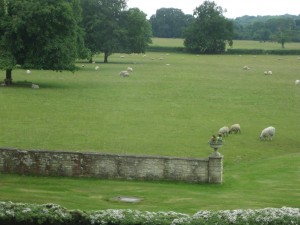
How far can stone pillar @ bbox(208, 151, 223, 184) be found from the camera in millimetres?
22672

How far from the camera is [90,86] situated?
5891 centimetres

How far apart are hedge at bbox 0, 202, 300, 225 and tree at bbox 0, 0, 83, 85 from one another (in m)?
41.4

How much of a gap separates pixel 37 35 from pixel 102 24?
136 ft

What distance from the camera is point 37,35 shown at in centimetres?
5697

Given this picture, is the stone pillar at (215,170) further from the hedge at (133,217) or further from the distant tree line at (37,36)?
the distant tree line at (37,36)

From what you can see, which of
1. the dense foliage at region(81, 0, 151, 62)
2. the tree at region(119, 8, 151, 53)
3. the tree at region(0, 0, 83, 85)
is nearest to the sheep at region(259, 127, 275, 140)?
the tree at region(0, 0, 83, 85)

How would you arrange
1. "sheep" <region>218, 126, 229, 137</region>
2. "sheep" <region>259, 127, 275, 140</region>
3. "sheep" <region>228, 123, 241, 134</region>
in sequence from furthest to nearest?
"sheep" <region>228, 123, 241, 134</region>, "sheep" <region>218, 126, 229, 137</region>, "sheep" <region>259, 127, 275, 140</region>

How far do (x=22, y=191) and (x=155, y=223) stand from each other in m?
8.23

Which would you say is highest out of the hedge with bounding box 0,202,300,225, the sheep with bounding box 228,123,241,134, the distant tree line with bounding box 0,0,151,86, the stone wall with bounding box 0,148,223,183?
the distant tree line with bounding box 0,0,151,86

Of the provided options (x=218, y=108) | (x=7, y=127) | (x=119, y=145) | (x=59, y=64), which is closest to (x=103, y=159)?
(x=119, y=145)

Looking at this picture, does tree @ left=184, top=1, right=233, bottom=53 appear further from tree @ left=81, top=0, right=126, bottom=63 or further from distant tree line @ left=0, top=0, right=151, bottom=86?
distant tree line @ left=0, top=0, right=151, bottom=86

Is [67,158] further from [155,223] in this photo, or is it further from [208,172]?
[155,223]

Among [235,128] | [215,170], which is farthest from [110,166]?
[235,128]

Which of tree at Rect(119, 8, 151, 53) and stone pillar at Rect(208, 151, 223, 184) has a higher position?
tree at Rect(119, 8, 151, 53)
